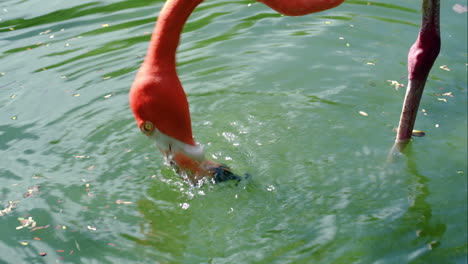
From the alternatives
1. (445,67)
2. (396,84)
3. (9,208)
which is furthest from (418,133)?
(9,208)

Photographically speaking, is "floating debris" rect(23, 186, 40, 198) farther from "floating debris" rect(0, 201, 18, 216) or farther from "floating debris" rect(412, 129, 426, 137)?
"floating debris" rect(412, 129, 426, 137)

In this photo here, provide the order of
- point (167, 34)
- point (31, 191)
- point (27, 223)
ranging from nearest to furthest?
point (167, 34) < point (27, 223) < point (31, 191)

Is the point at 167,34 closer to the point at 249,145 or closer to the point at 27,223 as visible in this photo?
the point at 249,145

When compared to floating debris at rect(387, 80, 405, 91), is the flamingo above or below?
above

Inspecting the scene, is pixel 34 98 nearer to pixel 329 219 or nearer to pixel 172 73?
pixel 172 73

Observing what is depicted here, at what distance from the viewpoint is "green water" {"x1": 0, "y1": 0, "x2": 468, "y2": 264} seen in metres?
3.71

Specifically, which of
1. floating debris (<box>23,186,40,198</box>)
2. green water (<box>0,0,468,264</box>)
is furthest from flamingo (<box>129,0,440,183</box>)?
floating debris (<box>23,186,40,198</box>)

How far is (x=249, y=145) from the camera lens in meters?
4.59

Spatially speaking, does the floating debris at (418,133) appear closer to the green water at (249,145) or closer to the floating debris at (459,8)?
the green water at (249,145)

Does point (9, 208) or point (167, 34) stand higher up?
point (167, 34)

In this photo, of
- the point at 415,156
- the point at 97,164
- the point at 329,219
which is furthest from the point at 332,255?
the point at 97,164

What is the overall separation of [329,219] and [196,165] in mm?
912

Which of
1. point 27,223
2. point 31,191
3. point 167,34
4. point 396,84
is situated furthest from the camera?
point 396,84

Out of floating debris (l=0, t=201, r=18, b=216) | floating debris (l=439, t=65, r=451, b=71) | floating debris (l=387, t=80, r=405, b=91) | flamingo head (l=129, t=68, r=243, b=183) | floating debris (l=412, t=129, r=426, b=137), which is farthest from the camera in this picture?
floating debris (l=439, t=65, r=451, b=71)
